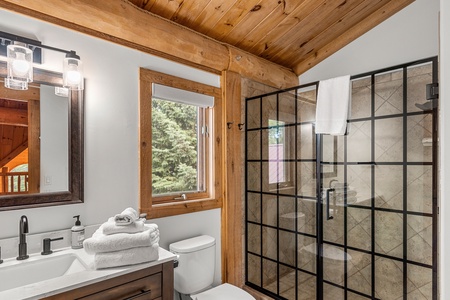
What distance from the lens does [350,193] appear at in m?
1.96

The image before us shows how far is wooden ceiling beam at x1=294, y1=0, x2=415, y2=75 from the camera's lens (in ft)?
7.33

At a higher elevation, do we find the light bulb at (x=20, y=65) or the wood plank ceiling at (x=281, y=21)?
the wood plank ceiling at (x=281, y=21)

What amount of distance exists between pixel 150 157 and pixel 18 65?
35.5 inches

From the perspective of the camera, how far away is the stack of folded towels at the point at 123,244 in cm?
121

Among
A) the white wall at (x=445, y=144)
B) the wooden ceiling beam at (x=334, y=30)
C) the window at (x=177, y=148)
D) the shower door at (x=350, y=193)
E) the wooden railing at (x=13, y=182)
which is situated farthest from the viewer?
the wooden ceiling beam at (x=334, y=30)

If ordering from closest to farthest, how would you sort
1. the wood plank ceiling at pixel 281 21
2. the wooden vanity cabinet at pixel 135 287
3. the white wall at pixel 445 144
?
the white wall at pixel 445 144
the wooden vanity cabinet at pixel 135 287
the wood plank ceiling at pixel 281 21

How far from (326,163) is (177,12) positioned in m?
1.59

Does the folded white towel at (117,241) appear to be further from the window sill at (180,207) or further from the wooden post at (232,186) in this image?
the wooden post at (232,186)

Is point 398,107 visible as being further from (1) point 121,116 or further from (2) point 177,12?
(1) point 121,116

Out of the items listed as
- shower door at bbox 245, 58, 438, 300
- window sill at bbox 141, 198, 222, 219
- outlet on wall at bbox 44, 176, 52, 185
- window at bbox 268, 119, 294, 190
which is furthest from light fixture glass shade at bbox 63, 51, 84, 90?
window at bbox 268, 119, 294, 190

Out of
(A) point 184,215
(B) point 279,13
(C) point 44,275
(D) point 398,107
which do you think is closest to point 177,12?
(B) point 279,13

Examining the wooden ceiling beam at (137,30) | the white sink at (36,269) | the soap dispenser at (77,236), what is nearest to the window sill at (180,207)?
the soap dispenser at (77,236)

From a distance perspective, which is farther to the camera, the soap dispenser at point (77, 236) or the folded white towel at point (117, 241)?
the soap dispenser at point (77, 236)

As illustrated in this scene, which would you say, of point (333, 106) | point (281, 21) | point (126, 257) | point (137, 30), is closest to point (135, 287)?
point (126, 257)
